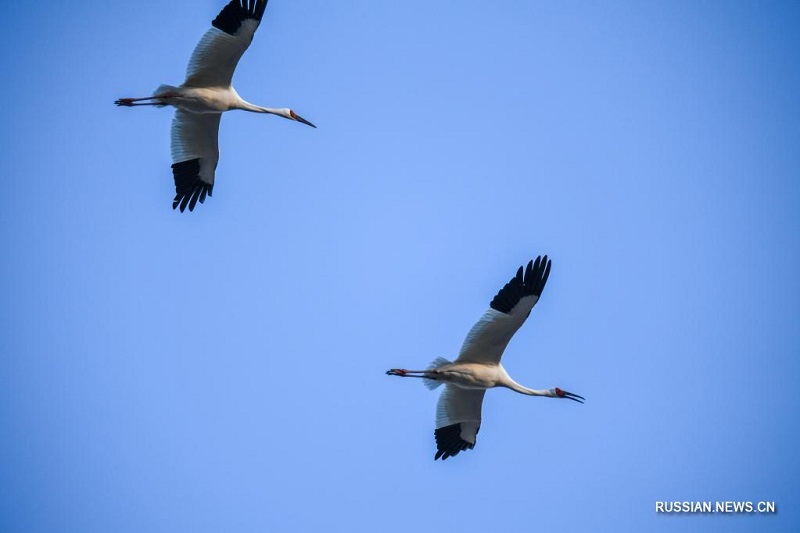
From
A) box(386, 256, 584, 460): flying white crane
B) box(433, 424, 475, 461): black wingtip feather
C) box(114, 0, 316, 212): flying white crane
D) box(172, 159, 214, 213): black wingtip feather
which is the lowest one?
box(433, 424, 475, 461): black wingtip feather

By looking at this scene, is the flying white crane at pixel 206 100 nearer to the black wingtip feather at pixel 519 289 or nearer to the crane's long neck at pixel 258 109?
the crane's long neck at pixel 258 109

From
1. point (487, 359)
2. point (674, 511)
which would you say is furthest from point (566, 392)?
point (674, 511)

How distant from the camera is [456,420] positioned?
69.0ft

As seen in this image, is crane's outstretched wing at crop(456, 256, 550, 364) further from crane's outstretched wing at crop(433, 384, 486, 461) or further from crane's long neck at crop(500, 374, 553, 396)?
crane's outstretched wing at crop(433, 384, 486, 461)

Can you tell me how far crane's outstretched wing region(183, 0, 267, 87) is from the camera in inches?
733

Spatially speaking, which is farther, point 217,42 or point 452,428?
point 452,428

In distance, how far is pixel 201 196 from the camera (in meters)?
21.2

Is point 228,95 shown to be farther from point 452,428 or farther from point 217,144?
point 452,428

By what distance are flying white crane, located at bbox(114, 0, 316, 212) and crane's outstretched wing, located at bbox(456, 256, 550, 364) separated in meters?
5.81

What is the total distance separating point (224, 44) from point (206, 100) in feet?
3.94

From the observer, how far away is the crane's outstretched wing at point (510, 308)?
1892 cm

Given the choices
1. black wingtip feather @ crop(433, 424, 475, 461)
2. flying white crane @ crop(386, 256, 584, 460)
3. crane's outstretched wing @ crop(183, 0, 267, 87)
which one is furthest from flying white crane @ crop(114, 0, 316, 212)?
black wingtip feather @ crop(433, 424, 475, 461)

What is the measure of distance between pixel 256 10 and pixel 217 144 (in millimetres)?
3315

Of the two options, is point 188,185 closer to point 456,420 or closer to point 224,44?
point 224,44
